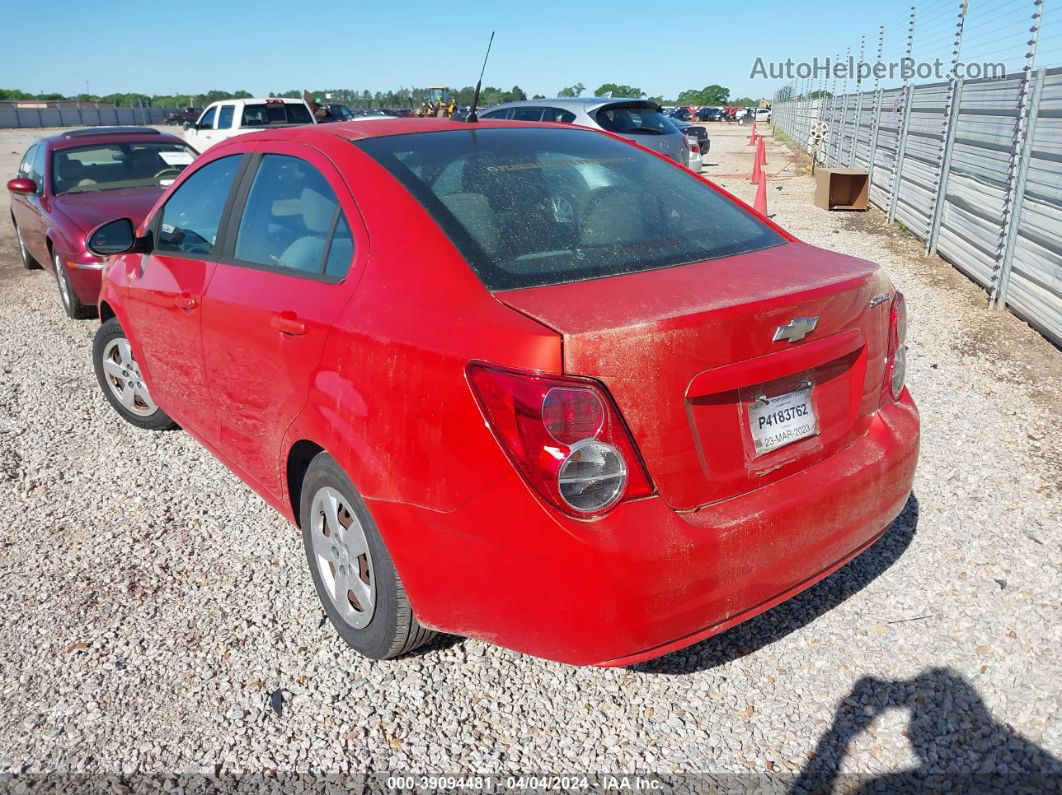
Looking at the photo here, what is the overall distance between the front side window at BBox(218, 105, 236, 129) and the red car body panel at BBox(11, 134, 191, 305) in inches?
386

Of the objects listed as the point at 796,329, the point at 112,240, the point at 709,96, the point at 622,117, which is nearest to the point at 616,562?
the point at 796,329

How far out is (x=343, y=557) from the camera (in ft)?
9.01

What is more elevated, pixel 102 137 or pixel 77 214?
pixel 102 137

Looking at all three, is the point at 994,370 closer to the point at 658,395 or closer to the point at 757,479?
the point at 757,479

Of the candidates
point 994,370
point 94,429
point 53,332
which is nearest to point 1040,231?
point 994,370

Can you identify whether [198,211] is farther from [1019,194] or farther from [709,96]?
[709,96]

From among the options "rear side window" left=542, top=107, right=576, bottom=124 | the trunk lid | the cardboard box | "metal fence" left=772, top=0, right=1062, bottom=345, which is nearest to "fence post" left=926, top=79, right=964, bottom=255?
"metal fence" left=772, top=0, right=1062, bottom=345

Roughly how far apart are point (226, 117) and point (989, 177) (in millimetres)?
15749

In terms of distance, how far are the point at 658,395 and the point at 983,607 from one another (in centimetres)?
185

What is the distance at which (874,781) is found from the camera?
2.28 metres

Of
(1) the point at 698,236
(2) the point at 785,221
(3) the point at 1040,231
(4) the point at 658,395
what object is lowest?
(2) the point at 785,221

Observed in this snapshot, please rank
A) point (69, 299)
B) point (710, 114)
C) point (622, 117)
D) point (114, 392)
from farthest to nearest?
point (710, 114), point (622, 117), point (69, 299), point (114, 392)

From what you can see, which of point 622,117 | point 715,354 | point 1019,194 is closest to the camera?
point 715,354

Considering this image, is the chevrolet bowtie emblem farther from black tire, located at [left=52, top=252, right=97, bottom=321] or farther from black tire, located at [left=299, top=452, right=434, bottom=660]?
black tire, located at [left=52, top=252, right=97, bottom=321]
